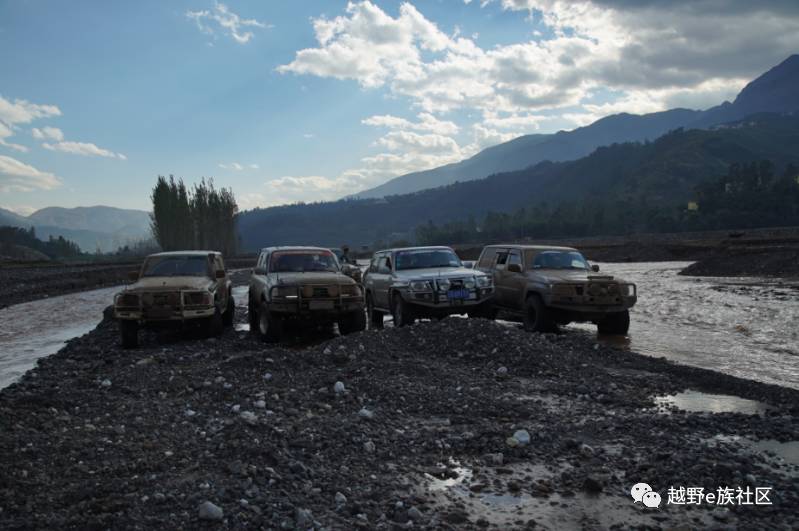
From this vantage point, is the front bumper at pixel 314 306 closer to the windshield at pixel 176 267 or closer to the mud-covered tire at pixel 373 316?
the windshield at pixel 176 267

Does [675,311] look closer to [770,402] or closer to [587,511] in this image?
[770,402]

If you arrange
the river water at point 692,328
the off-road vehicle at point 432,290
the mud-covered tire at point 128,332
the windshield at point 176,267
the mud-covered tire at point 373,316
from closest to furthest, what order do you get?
the river water at point 692,328, the mud-covered tire at point 128,332, the windshield at point 176,267, the off-road vehicle at point 432,290, the mud-covered tire at point 373,316

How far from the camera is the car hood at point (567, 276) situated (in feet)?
42.5

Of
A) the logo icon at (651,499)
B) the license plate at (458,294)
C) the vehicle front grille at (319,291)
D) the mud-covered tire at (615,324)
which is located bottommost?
the mud-covered tire at (615,324)

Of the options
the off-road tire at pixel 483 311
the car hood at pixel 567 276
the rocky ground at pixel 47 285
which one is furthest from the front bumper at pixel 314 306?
the rocky ground at pixel 47 285

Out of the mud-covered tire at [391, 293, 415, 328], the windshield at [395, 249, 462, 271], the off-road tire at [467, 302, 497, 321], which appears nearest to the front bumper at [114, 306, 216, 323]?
the mud-covered tire at [391, 293, 415, 328]

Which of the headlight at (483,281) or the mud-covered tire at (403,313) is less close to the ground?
the headlight at (483,281)

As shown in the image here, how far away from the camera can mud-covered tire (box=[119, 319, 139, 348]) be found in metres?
12.1

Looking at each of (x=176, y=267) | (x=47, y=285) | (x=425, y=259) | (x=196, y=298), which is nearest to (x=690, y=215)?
(x=47, y=285)

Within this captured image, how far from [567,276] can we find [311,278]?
5.56m

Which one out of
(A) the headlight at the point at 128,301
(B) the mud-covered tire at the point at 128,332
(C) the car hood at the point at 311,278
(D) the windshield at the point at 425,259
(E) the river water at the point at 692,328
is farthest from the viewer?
(D) the windshield at the point at 425,259

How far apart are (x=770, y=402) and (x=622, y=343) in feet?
17.0

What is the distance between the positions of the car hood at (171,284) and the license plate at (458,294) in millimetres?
5174

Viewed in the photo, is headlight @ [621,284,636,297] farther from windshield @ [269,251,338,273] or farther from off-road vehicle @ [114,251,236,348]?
off-road vehicle @ [114,251,236,348]
